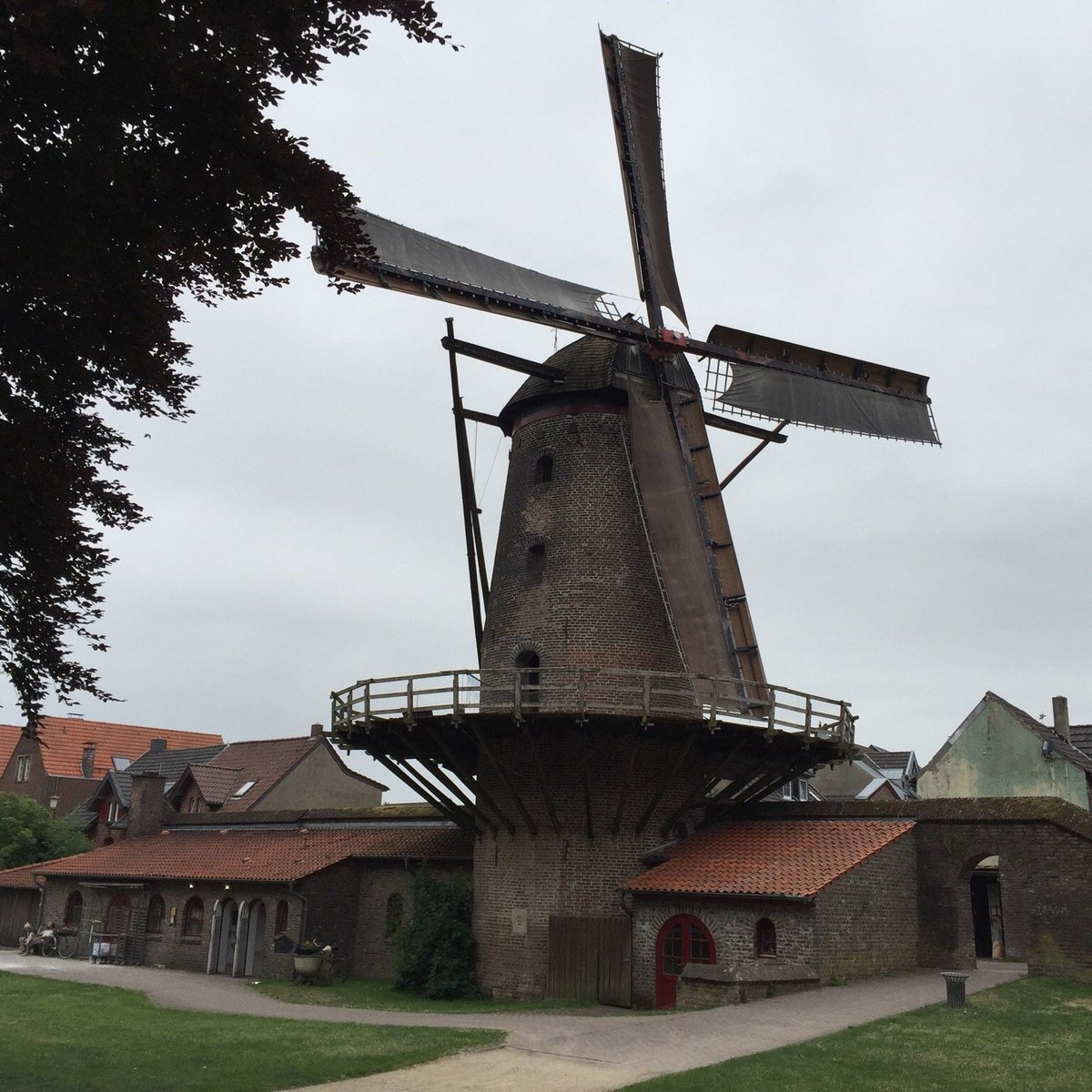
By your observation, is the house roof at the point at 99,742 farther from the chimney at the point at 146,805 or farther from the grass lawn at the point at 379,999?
the grass lawn at the point at 379,999

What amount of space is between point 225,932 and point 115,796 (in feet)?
48.0

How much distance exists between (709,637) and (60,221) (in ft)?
41.4

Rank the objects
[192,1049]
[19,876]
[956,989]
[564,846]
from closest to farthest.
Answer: [192,1049]
[956,989]
[564,846]
[19,876]

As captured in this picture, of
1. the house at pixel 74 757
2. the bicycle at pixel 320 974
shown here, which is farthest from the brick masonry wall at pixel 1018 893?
the house at pixel 74 757

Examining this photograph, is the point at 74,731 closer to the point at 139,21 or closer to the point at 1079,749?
the point at 1079,749

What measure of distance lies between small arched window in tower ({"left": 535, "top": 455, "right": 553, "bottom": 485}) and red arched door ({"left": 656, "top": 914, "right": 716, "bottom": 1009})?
25.0ft

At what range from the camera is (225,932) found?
960 inches

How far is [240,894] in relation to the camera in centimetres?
2400

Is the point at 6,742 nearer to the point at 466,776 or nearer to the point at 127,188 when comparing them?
the point at 466,776

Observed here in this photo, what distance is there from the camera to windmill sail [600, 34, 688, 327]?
20406 mm

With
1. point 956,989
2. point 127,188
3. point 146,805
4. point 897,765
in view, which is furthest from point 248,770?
point 127,188

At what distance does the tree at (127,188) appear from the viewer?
6.91 m

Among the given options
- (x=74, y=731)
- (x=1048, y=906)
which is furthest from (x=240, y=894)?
(x=74, y=731)

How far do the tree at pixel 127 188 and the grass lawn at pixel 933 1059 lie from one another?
7.30 meters
